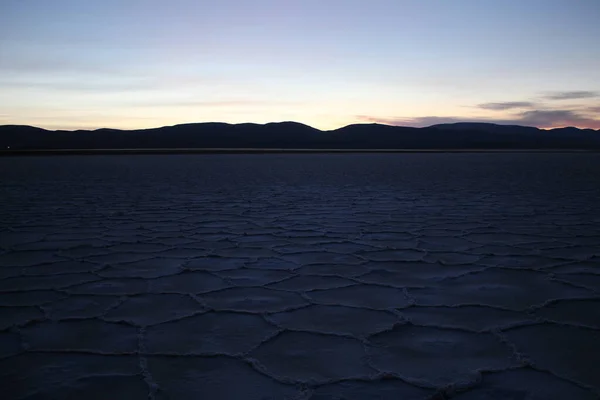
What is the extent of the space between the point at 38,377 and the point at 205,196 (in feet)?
17.5

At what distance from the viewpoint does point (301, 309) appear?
2.00m

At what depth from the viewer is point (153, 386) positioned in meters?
1.36

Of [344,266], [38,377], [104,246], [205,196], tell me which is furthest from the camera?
[205,196]

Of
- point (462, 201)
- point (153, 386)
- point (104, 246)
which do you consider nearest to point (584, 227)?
point (462, 201)

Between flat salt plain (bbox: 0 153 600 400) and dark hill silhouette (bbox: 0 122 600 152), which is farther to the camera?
dark hill silhouette (bbox: 0 122 600 152)

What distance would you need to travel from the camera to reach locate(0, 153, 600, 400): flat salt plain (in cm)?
140

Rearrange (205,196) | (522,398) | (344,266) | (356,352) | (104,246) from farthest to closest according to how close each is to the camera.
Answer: (205,196), (104,246), (344,266), (356,352), (522,398)

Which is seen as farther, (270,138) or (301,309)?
(270,138)

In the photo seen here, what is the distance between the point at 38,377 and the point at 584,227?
375 centimetres

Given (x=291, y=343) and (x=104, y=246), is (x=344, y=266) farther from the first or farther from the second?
(x=104, y=246)

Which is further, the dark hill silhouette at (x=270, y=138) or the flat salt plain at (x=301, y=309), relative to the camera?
the dark hill silhouette at (x=270, y=138)

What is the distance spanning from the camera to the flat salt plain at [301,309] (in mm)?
1396

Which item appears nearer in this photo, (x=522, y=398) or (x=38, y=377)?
(x=522, y=398)

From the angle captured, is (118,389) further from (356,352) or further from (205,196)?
(205,196)
